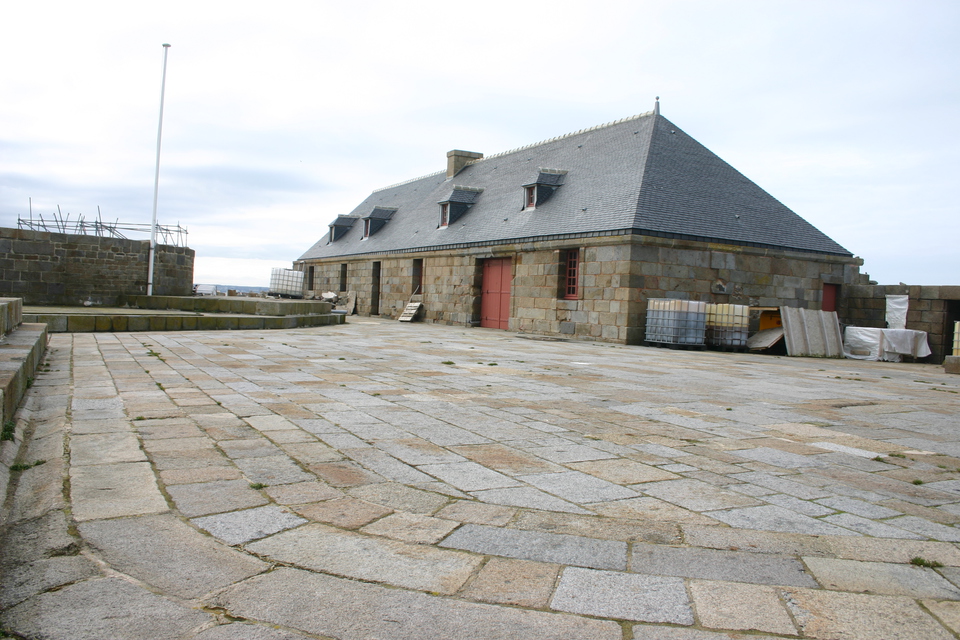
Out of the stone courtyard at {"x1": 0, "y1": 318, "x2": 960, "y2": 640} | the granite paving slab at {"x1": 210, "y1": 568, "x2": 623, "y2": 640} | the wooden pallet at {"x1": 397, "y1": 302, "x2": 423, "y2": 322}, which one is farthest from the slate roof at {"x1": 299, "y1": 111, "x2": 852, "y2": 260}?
the granite paving slab at {"x1": 210, "y1": 568, "x2": 623, "y2": 640}

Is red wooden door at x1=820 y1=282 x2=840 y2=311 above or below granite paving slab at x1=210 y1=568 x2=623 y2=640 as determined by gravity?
above

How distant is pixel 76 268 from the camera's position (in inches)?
771

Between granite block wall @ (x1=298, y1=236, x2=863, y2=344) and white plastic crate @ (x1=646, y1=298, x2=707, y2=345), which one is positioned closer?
white plastic crate @ (x1=646, y1=298, x2=707, y2=345)

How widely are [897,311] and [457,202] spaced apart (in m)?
14.5

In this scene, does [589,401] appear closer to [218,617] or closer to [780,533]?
[780,533]

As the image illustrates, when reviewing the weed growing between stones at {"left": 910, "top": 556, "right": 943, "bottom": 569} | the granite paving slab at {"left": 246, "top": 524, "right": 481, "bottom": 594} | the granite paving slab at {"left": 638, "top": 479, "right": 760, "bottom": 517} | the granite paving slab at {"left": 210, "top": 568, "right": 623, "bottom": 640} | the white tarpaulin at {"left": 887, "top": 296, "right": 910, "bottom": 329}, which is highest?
the white tarpaulin at {"left": 887, "top": 296, "right": 910, "bottom": 329}

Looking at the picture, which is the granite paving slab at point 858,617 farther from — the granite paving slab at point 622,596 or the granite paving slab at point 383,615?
the granite paving slab at point 383,615

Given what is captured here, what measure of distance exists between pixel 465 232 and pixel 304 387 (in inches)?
682

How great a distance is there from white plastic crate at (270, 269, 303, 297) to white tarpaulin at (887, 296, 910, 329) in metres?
24.4

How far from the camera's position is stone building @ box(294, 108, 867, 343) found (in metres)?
17.1

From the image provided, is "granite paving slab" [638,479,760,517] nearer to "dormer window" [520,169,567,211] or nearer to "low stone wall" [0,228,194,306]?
"dormer window" [520,169,567,211]

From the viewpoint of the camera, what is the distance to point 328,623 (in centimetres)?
216

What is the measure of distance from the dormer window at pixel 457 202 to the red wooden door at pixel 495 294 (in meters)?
3.50

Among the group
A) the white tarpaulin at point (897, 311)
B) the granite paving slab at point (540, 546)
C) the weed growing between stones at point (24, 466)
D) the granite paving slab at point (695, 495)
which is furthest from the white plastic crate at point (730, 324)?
the weed growing between stones at point (24, 466)
